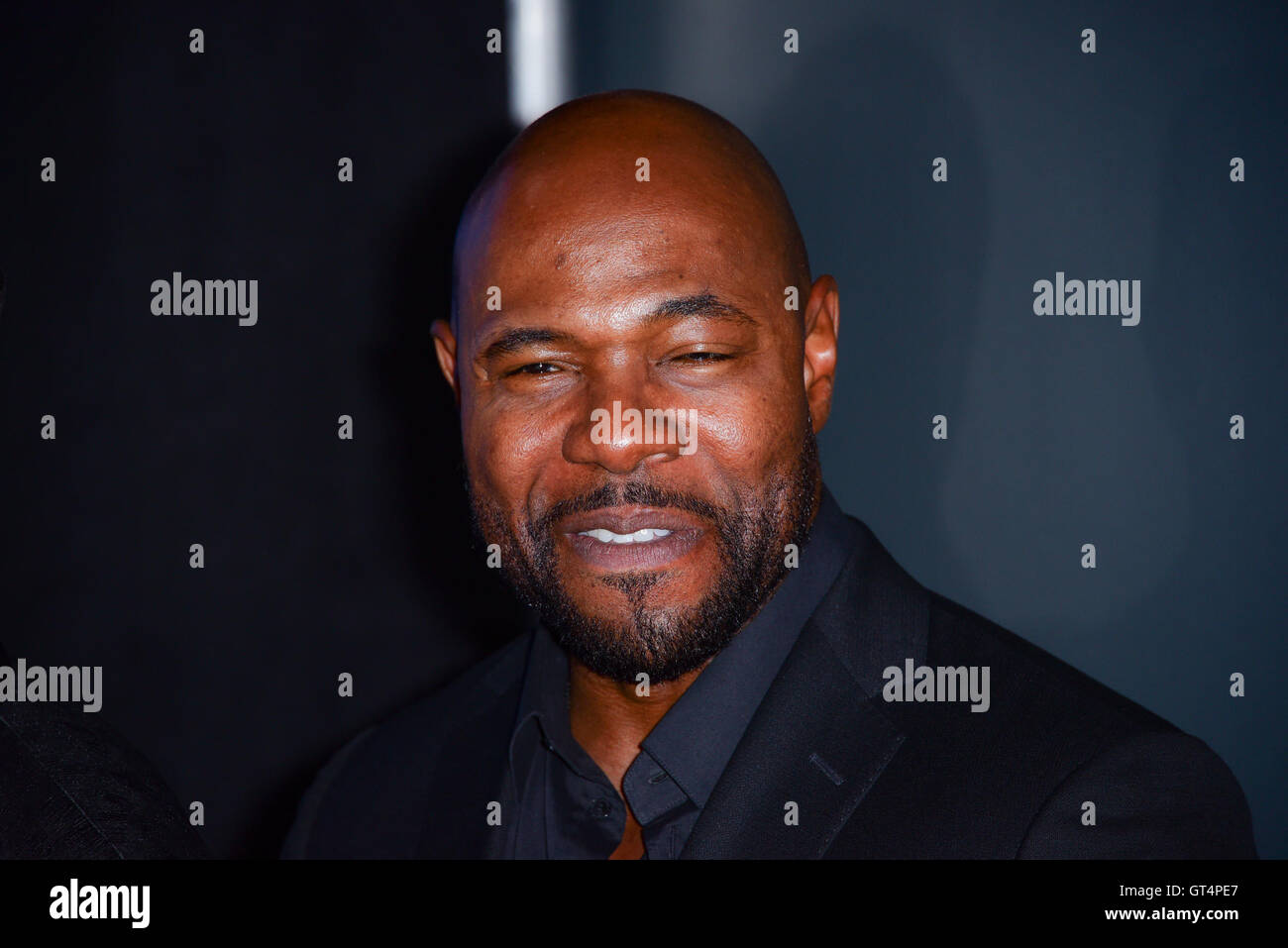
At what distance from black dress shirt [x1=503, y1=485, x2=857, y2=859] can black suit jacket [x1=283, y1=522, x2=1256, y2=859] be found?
34 millimetres

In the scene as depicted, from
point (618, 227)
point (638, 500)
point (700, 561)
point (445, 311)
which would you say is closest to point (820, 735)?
point (700, 561)

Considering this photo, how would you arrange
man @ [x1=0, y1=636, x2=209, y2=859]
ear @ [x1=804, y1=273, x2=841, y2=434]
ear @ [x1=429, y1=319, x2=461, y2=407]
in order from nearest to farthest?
man @ [x1=0, y1=636, x2=209, y2=859], ear @ [x1=804, y1=273, x2=841, y2=434], ear @ [x1=429, y1=319, x2=461, y2=407]

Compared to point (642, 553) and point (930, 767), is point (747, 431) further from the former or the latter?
point (930, 767)

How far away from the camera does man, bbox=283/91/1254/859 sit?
1.36 metres

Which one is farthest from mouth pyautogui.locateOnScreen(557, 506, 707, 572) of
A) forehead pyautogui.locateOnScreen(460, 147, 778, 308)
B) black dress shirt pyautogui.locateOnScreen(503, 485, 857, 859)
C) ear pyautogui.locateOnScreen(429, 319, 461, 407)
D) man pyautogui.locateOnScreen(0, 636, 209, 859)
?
man pyautogui.locateOnScreen(0, 636, 209, 859)

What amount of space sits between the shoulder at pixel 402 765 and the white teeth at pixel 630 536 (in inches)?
19.4

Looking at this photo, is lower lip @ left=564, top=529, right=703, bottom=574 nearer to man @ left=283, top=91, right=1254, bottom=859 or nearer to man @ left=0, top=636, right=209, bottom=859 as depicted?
man @ left=283, top=91, right=1254, bottom=859

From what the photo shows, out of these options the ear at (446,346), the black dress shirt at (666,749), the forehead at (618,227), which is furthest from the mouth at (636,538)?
the ear at (446,346)

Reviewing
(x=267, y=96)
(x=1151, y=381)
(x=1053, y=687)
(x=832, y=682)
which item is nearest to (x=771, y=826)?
(x=832, y=682)

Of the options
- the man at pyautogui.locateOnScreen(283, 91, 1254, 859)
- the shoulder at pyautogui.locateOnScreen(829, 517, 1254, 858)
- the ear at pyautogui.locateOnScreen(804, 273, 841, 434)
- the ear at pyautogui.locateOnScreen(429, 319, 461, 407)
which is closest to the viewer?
the shoulder at pyautogui.locateOnScreen(829, 517, 1254, 858)

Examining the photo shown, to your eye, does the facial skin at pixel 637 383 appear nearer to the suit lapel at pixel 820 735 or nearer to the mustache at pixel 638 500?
the mustache at pixel 638 500

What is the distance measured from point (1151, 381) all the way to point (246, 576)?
2.05 metres

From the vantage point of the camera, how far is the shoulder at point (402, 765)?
71.1 inches

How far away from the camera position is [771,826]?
4.51 ft
